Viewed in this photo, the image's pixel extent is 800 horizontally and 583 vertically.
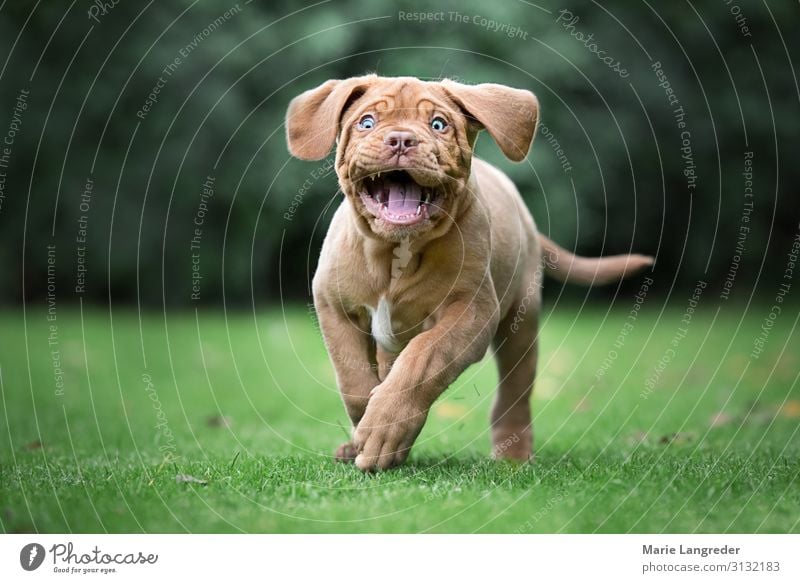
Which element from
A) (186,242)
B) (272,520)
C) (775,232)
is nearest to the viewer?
(272,520)

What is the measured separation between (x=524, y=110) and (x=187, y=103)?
9602 mm

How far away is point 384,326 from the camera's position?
5449 mm

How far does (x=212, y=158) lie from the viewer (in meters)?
14.4

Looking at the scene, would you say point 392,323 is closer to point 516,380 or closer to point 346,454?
point 346,454

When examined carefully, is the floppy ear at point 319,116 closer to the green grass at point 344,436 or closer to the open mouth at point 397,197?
the open mouth at point 397,197

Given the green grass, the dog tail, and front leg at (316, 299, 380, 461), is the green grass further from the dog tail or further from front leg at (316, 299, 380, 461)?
the dog tail

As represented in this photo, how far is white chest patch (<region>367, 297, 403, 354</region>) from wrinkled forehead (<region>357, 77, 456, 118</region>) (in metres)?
0.97

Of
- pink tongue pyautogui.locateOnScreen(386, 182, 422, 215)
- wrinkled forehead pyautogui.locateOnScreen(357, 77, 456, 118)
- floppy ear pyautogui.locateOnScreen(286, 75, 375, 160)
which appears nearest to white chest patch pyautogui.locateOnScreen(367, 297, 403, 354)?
pink tongue pyautogui.locateOnScreen(386, 182, 422, 215)

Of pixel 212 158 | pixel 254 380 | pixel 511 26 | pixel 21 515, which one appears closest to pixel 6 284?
pixel 212 158

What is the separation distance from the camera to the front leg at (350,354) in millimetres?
5438

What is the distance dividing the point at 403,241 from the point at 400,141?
0.57 meters

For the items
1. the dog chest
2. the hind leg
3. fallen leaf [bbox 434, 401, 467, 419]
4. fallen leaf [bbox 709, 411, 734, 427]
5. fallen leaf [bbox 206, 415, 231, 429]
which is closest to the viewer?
the dog chest

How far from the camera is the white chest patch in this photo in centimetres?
539
